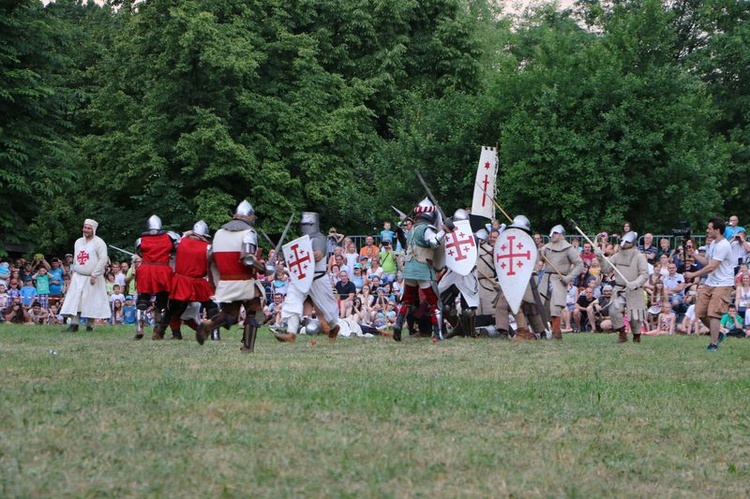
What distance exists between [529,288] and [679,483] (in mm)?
11562

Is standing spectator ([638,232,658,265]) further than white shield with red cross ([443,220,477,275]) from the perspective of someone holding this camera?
Yes

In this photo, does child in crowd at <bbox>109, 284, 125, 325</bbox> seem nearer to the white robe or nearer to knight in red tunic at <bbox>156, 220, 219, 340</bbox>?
the white robe

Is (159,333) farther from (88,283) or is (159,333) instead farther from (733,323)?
(733,323)

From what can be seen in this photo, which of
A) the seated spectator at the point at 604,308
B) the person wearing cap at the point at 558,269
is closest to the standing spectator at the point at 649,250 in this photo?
the seated spectator at the point at 604,308

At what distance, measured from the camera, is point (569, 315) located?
22.9m

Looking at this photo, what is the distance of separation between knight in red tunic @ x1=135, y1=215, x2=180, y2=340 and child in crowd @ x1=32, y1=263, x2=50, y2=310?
396 inches

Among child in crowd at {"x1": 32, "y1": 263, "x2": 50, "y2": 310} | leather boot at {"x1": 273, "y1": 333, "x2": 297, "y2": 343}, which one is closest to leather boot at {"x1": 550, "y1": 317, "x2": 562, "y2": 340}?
leather boot at {"x1": 273, "y1": 333, "x2": 297, "y2": 343}

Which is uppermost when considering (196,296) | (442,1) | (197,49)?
(442,1)

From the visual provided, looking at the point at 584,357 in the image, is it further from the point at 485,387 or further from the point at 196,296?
the point at 196,296

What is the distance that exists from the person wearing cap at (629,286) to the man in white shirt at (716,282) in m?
1.52

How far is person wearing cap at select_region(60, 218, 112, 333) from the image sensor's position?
19.3m

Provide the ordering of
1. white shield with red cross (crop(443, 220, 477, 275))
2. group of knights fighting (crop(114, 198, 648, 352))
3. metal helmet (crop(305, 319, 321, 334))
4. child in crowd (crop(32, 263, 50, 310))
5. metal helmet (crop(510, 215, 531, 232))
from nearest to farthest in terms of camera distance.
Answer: group of knights fighting (crop(114, 198, 648, 352)), white shield with red cross (crop(443, 220, 477, 275)), metal helmet (crop(510, 215, 531, 232)), metal helmet (crop(305, 319, 321, 334)), child in crowd (crop(32, 263, 50, 310))

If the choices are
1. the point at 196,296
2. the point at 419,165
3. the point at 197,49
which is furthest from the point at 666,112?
the point at 196,296

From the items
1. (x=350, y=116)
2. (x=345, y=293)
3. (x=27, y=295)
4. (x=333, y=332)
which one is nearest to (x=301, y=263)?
(x=333, y=332)
